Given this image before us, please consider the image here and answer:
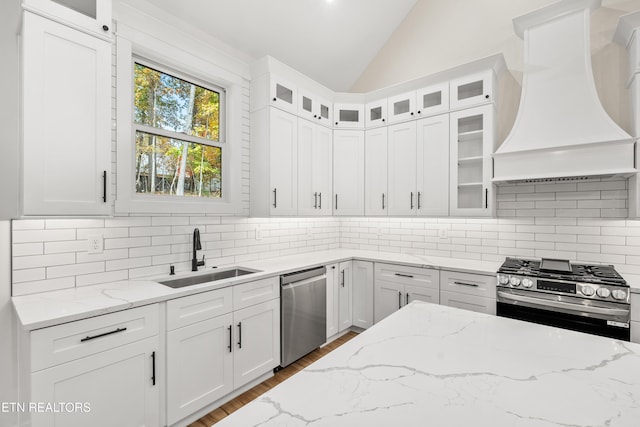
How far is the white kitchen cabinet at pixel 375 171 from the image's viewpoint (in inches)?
143

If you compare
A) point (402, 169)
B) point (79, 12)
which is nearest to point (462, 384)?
point (79, 12)

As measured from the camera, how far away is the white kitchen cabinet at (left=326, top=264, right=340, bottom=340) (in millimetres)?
3270

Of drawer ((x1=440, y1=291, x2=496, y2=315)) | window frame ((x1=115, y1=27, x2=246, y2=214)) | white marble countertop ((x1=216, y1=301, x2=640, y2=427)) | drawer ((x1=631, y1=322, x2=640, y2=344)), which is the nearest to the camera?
white marble countertop ((x1=216, y1=301, x2=640, y2=427))

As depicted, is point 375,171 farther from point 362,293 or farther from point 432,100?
point 362,293

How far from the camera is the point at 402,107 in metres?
3.55

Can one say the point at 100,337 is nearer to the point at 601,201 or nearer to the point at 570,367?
the point at 570,367

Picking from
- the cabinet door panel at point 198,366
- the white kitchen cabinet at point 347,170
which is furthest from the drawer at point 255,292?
the white kitchen cabinet at point 347,170

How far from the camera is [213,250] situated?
2.88m

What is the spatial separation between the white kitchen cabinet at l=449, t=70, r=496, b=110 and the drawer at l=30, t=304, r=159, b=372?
3151mm

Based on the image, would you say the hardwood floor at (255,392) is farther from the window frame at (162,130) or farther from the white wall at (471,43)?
the white wall at (471,43)

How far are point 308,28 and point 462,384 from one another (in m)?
3.57

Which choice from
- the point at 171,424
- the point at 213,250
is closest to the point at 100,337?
the point at 171,424

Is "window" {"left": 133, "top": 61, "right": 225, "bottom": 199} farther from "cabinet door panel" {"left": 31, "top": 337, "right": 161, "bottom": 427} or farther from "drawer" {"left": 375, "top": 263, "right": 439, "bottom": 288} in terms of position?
"drawer" {"left": 375, "top": 263, "right": 439, "bottom": 288}

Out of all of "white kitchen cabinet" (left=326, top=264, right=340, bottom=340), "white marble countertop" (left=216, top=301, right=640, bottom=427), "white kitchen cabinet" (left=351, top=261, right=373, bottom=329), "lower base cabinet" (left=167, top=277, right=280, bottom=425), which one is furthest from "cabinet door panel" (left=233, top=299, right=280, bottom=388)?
"white marble countertop" (left=216, top=301, right=640, bottom=427)
